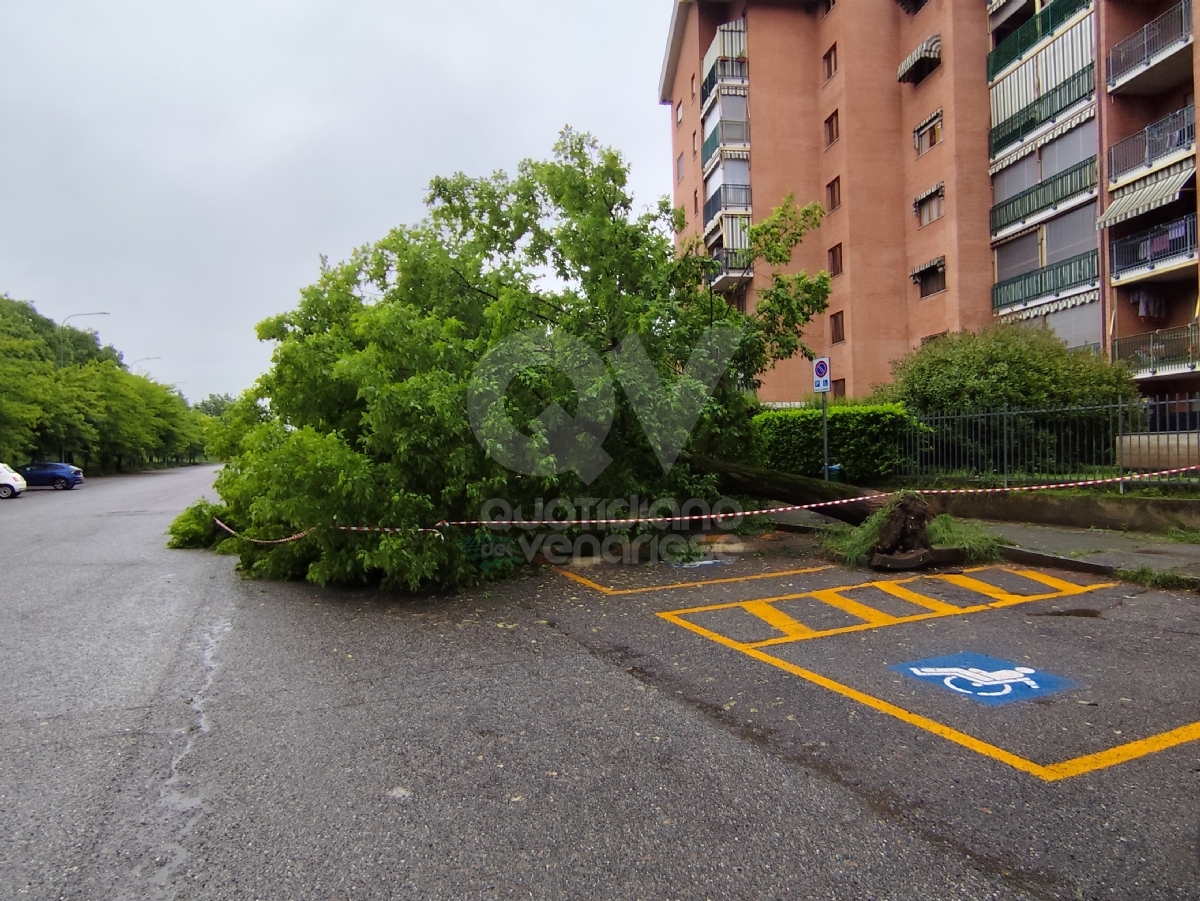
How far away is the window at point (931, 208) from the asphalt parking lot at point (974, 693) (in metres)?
22.9

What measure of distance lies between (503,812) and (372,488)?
4714 millimetres

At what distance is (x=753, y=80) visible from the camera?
105ft

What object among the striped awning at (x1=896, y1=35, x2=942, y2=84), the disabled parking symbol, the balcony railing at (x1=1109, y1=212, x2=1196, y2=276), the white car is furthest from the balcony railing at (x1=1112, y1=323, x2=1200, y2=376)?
the white car

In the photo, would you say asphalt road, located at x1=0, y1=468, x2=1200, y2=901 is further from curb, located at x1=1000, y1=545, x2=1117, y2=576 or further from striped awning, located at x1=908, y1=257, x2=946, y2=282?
striped awning, located at x1=908, y1=257, x2=946, y2=282

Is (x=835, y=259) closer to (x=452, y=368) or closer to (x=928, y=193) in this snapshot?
(x=928, y=193)

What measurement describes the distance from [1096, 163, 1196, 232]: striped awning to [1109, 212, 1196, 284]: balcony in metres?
0.65

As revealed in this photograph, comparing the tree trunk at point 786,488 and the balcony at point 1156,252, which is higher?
the balcony at point 1156,252

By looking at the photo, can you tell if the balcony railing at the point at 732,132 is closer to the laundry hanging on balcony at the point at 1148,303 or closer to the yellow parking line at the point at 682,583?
the laundry hanging on balcony at the point at 1148,303

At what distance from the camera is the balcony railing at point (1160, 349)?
20.1 metres

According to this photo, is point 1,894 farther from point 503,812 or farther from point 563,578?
point 563,578

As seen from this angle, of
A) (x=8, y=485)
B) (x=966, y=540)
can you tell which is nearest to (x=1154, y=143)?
(x=966, y=540)

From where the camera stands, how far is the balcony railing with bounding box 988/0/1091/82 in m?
23.6

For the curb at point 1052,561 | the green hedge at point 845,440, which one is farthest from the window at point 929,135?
the curb at point 1052,561

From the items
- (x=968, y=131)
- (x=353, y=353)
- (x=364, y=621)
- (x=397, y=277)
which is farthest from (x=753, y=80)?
(x=364, y=621)
